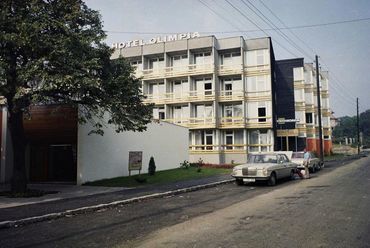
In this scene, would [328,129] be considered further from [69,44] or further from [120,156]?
[69,44]

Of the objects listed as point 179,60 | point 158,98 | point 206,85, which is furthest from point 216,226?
point 179,60

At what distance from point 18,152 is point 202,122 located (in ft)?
89.7

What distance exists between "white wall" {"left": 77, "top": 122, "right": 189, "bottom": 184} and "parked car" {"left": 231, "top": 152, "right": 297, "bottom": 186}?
26.2 ft

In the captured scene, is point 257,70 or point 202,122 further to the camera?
point 202,122

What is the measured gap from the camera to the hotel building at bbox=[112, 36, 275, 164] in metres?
40.6

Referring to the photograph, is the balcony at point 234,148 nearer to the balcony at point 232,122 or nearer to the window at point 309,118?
the balcony at point 232,122

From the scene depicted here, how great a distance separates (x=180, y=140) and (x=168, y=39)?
1723 cm

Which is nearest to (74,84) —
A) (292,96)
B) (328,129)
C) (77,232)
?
(77,232)

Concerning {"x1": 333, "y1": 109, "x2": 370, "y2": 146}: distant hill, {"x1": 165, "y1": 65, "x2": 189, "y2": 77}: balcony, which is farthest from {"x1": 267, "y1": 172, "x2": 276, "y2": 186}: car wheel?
{"x1": 333, "y1": 109, "x2": 370, "y2": 146}: distant hill

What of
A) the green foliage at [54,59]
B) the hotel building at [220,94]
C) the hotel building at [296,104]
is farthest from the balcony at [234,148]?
the green foliage at [54,59]

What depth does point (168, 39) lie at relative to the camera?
44.2m

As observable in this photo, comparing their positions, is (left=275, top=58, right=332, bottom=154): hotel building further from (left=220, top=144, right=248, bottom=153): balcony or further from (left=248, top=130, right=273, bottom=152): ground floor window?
(left=220, top=144, right=248, bottom=153): balcony

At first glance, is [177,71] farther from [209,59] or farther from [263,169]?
[263,169]

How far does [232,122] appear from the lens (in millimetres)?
40875
